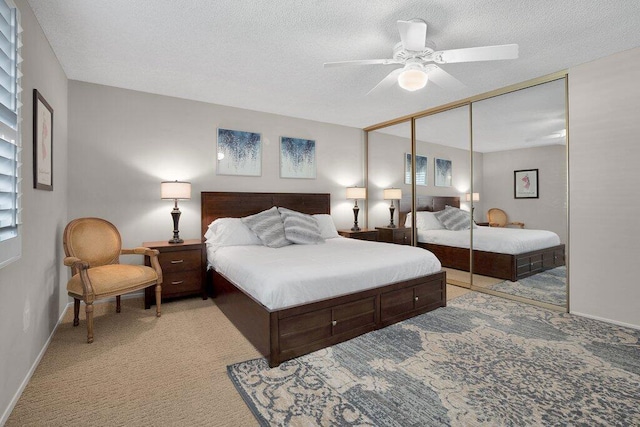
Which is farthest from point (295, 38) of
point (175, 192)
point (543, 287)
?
point (543, 287)

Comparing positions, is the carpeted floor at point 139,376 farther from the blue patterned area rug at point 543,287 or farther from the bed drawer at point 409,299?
the blue patterned area rug at point 543,287

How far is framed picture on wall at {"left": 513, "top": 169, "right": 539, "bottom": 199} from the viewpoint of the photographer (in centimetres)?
358

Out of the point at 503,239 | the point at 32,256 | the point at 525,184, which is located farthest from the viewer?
the point at 503,239

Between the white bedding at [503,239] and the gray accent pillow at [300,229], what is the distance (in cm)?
196

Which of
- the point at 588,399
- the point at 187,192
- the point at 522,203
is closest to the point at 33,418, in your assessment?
the point at 187,192

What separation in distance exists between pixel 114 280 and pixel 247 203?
2.00 metres

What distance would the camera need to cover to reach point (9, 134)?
1.68 meters

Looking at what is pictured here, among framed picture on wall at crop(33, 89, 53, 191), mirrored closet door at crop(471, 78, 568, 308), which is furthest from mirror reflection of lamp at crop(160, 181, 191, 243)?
mirrored closet door at crop(471, 78, 568, 308)

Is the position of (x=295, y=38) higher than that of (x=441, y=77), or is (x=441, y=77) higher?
(x=295, y=38)

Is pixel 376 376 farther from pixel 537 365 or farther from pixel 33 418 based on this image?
pixel 33 418

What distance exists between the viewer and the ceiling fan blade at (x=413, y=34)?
82.0 inches

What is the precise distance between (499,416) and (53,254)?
12.3 ft

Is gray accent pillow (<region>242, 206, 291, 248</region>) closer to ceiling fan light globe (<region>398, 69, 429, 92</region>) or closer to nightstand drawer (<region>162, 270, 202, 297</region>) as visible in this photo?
nightstand drawer (<region>162, 270, 202, 297</region>)

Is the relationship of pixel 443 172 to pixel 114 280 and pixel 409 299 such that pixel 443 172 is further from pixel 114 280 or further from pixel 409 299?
pixel 114 280
